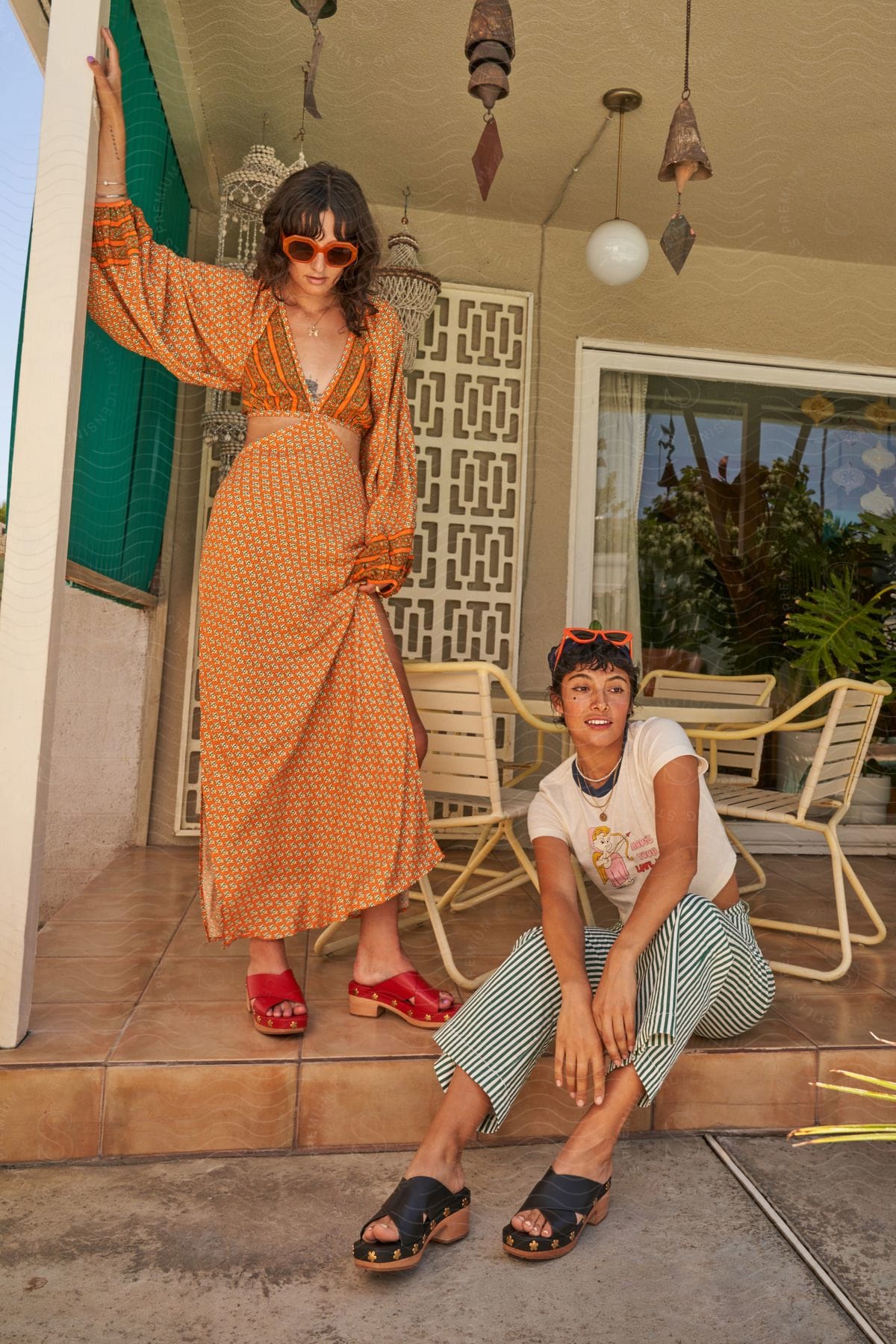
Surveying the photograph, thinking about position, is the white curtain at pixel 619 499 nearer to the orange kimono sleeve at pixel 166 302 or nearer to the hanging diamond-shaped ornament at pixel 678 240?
the hanging diamond-shaped ornament at pixel 678 240

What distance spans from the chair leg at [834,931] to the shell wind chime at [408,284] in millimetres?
2186

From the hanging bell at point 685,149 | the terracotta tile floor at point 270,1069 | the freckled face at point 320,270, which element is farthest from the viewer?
the hanging bell at point 685,149

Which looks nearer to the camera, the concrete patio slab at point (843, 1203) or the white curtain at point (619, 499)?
the concrete patio slab at point (843, 1203)

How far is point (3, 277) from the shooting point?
2.08m

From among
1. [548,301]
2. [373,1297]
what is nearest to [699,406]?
[548,301]

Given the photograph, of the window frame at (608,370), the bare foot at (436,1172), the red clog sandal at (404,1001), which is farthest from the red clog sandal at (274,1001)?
the window frame at (608,370)

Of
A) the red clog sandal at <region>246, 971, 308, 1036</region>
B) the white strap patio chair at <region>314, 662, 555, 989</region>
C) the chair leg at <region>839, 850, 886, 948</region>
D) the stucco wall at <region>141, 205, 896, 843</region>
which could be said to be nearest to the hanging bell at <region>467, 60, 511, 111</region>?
the white strap patio chair at <region>314, 662, 555, 989</region>

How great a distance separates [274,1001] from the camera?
6.35 ft

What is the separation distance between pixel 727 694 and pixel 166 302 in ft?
8.69

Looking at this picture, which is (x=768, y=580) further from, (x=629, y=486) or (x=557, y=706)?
(x=557, y=706)

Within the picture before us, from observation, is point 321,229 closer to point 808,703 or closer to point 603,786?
point 603,786

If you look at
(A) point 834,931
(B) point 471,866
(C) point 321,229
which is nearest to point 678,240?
(C) point 321,229

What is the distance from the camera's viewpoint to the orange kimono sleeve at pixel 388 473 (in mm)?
2086

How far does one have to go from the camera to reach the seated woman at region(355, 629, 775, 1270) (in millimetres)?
1473
